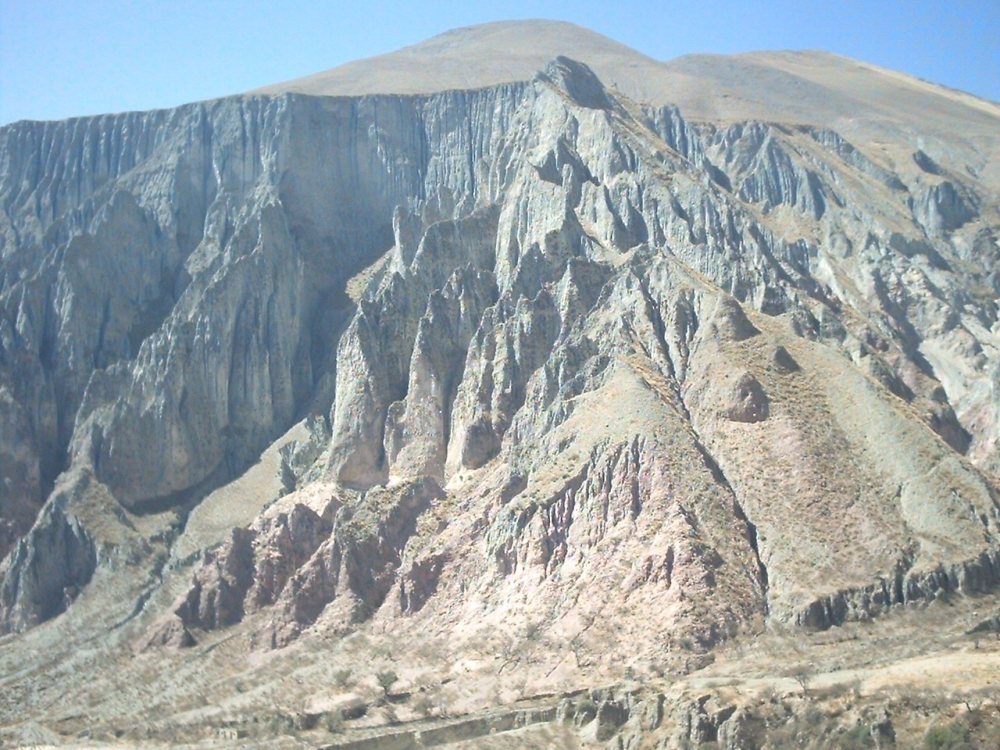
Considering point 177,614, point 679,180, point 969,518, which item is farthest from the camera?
point 679,180

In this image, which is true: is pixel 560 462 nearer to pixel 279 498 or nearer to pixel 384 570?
pixel 384 570

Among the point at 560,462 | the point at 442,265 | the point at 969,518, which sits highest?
the point at 442,265

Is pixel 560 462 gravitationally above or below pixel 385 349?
below

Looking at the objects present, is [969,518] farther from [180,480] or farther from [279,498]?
[180,480]

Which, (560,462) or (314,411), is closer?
(560,462)

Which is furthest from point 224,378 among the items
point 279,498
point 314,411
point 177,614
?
point 177,614

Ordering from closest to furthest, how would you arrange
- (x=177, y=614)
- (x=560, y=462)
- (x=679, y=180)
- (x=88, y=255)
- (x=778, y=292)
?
(x=560, y=462)
(x=177, y=614)
(x=778, y=292)
(x=679, y=180)
(x=88, y=255)
